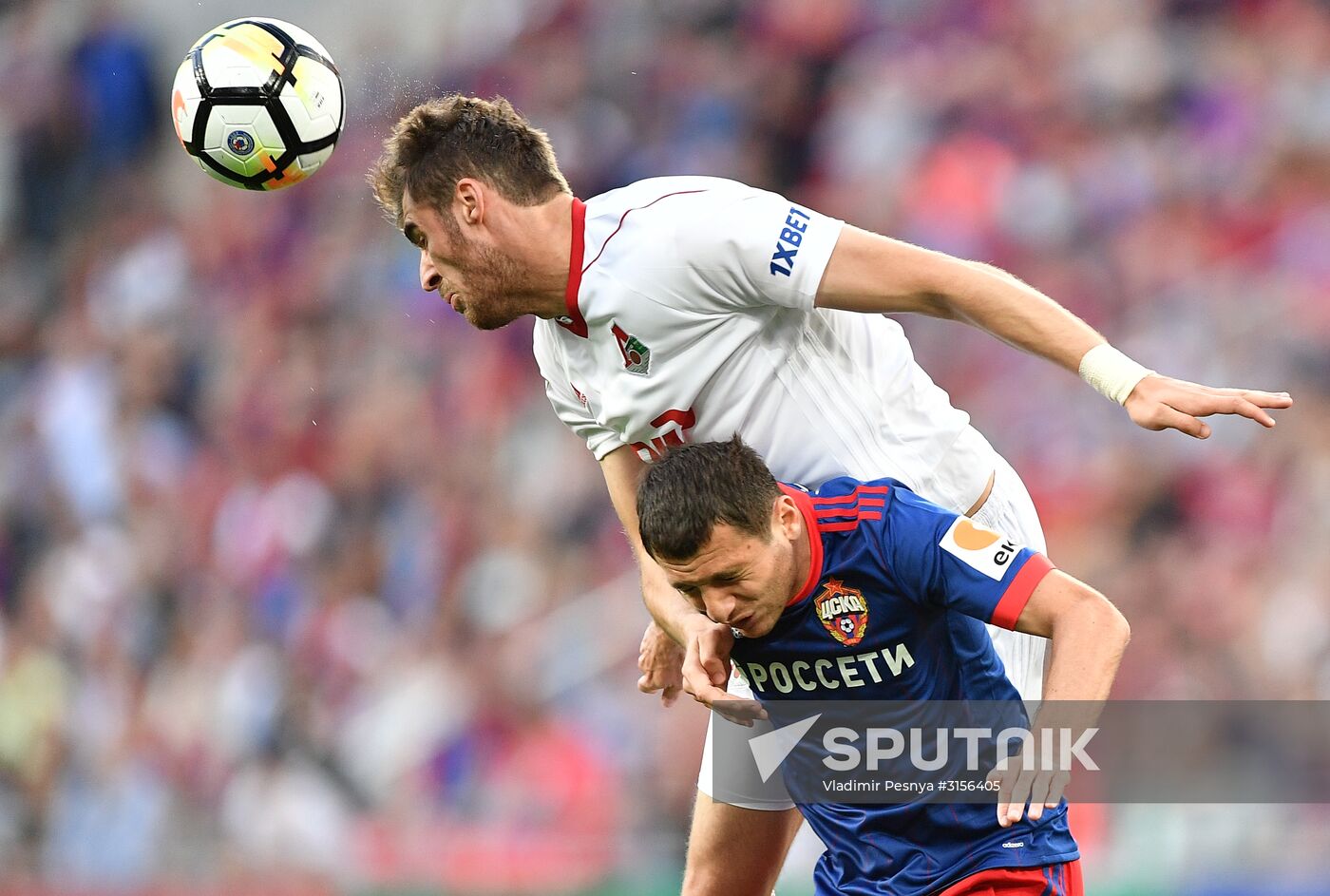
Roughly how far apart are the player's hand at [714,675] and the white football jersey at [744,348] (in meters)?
0.52

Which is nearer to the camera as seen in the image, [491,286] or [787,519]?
[787,519]

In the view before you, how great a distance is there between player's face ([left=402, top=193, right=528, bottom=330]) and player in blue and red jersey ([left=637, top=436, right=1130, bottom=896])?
638 millimetres

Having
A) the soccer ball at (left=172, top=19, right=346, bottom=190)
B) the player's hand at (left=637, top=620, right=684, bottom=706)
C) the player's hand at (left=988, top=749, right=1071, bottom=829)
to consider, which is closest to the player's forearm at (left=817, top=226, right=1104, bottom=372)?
the player's hand at (left=988, top=749, right=1071, bottom=829)

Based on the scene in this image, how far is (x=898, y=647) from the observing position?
12.8ft

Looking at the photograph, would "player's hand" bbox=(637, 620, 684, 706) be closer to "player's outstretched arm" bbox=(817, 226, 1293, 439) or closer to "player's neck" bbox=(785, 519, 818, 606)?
"player's neck" bbox=(785, 519, 818, 606)

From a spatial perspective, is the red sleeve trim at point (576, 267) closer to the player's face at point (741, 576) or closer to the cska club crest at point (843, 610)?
the player's face at point (741, 576)

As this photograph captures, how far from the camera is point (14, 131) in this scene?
1288 cm

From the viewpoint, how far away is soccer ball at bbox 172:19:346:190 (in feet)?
16.9

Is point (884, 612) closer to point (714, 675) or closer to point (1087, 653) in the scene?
point (714, 675)

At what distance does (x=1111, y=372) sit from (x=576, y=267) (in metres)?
1.22

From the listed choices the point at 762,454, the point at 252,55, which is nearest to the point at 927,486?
the point at 762,454

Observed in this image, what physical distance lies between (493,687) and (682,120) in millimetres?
4090

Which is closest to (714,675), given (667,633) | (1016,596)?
(667,633)

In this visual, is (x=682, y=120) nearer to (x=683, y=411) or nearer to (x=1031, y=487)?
(x=1031, y=487)
